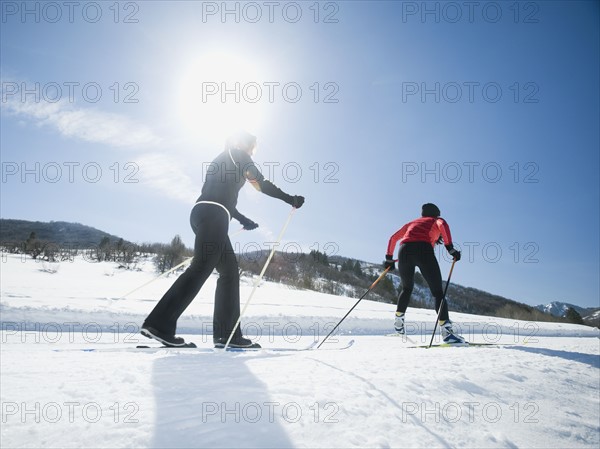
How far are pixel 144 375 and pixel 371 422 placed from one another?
1060 millimetres

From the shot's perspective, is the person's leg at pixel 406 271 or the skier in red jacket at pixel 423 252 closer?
the skier in red jacket at pixel 423 252

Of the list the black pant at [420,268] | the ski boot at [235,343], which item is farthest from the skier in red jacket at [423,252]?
the ski boot at [235,343]

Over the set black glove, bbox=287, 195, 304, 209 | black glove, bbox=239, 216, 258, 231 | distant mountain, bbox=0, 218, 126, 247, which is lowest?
black glove, bbox=239, 216, 258, 231

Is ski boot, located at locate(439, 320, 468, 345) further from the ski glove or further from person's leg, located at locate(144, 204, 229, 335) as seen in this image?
person's leg, located at locate(144, 204, 229, 335)

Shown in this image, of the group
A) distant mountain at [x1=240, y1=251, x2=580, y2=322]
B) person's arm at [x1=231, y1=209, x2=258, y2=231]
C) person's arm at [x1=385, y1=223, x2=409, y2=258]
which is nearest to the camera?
person's arm at [x1=231, y1=209, x2=258, y2=231]

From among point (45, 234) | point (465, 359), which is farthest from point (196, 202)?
point (45, 234)

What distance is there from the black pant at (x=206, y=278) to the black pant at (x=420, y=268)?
3085mm

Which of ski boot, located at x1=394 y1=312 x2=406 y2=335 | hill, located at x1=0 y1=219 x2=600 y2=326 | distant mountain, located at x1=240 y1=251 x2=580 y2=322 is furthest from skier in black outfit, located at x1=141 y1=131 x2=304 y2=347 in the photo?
distant mountain, located at x1=240 y1=251 x2=580 y2=322

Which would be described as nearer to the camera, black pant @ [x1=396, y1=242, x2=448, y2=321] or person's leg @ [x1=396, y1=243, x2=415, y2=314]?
black pant @ [x1=396, y1=242, x2=448, y2=321]

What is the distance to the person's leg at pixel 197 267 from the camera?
2494mm

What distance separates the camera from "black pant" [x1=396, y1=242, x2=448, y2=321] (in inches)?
183

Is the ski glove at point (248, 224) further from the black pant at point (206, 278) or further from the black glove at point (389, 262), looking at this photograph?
the black glove at point (389, 262)

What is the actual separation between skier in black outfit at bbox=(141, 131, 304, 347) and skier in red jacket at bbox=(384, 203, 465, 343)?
2.71 metres

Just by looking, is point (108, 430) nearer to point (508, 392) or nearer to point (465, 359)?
point (508, 392)
